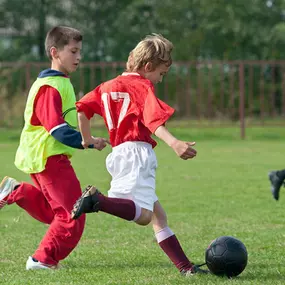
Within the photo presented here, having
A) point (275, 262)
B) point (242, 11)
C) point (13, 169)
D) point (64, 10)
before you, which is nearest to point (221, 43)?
point (242, 11)

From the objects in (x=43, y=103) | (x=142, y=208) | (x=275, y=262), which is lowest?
(x=275, y=262)

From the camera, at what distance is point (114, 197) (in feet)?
19.2

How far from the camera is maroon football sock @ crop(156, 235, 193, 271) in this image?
239 inches

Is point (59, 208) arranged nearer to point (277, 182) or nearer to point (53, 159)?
point (53, 159)

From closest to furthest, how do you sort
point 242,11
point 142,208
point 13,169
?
point 142,208 < point 13,169 < point 242,11

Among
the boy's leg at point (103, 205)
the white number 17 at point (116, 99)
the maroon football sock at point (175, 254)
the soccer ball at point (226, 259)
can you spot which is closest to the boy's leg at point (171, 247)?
the maroon football sock at point (175, 254)

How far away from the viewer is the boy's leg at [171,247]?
6055 millimetres

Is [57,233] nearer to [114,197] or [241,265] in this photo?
[114,197]

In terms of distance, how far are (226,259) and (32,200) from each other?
154 cm

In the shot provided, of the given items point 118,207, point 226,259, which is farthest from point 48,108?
point 226,259

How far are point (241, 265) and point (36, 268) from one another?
1483 mm

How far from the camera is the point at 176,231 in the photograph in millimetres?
8422

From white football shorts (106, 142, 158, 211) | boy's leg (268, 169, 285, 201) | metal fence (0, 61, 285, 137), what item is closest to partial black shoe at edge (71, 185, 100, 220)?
white football shorts (106, 142, 158, 211)

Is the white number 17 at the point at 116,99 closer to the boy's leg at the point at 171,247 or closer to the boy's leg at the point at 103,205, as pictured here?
the boy's leg at the point at 103,205
